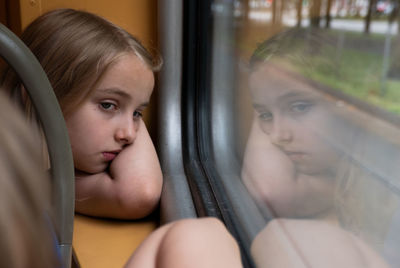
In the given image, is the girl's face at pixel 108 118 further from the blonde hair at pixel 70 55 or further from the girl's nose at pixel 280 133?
the girl's nose at pixel 280 133

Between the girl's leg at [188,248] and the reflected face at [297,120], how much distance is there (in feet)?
0.49

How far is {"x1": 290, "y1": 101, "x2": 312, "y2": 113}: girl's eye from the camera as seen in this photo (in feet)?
2.07

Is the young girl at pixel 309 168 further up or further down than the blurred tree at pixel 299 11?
further down

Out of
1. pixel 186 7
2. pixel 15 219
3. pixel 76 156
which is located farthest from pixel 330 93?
pixel 186 7

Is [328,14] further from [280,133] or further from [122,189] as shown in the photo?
[122,189]

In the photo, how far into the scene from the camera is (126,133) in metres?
0.95

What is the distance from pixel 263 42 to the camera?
812 millimetres

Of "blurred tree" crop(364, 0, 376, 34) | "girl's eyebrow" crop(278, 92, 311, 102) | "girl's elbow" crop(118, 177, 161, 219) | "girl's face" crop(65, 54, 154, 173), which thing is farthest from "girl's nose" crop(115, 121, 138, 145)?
"blurred tree" crop(364, 0, 376, 34)

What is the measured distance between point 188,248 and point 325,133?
0.22 metres

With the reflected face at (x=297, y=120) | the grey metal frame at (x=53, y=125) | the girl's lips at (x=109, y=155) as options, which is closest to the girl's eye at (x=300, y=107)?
the reflected face at (x=297, y=120)

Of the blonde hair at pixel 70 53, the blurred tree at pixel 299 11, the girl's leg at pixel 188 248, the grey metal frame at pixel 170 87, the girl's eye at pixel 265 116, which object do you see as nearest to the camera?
the girl's leg at pixel 188 248

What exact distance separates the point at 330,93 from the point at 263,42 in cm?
29

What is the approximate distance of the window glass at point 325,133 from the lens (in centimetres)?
43

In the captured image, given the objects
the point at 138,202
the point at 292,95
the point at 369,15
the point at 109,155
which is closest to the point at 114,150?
the point at 109,155
